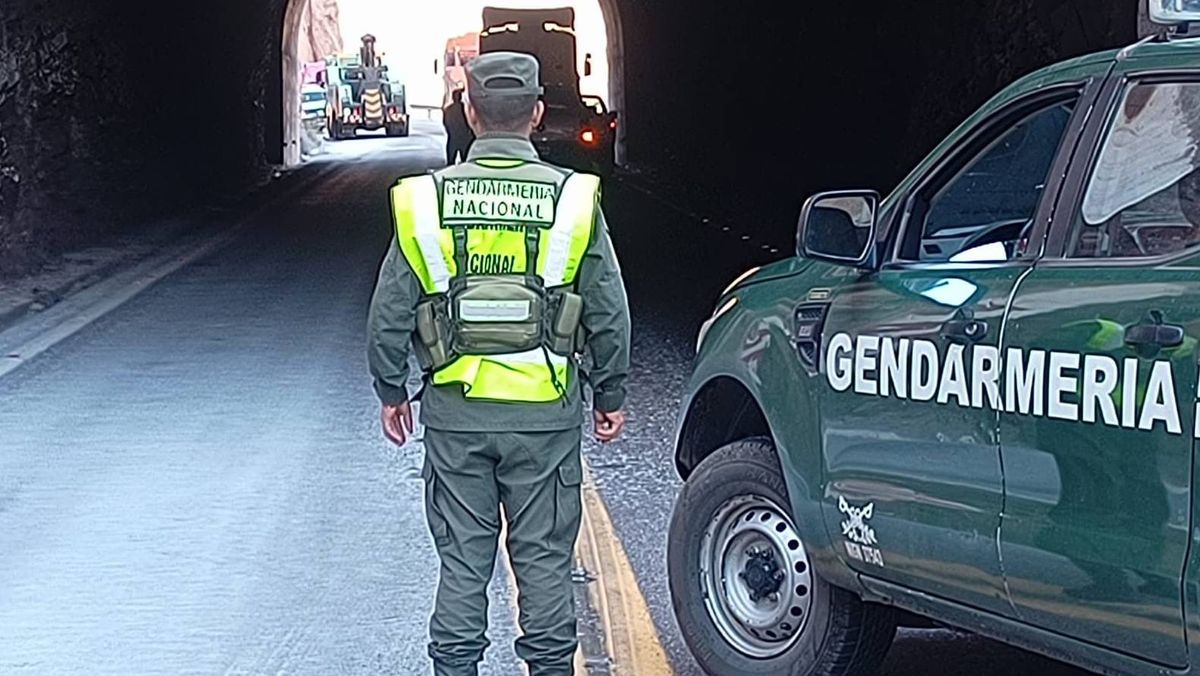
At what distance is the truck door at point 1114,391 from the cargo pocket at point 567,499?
117 cm

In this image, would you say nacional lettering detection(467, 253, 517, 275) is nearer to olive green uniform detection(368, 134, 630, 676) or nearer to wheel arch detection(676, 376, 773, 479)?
olive green uniform detection(368, 134, 630, 676)

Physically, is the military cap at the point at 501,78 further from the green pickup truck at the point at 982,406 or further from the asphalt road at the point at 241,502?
the asphalt road at the point at 241,502

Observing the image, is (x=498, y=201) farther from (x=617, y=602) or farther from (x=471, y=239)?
(x=617, y=602)

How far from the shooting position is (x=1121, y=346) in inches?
153

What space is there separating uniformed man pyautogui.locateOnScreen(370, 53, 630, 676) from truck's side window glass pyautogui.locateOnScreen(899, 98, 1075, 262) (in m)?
0.89

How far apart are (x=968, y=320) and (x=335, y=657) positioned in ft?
8.19

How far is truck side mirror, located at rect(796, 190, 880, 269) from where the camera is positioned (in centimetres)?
503

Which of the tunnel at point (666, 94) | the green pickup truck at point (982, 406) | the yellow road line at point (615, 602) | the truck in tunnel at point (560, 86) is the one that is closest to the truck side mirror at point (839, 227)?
the green pickup truck at point (982, 406)

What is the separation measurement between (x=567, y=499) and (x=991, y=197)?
1411 millimetres

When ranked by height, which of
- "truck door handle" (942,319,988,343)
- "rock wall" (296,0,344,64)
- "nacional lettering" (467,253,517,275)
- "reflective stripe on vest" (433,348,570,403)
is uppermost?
"rock wall" (296,0,344,64)

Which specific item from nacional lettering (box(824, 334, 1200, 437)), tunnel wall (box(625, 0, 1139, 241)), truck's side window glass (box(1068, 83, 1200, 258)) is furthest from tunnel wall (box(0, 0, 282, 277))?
truck's side window glass (box(1068, 83, 1200, 258))

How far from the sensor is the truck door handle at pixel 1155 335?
3732 mm

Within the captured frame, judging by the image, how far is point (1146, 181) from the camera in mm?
4148

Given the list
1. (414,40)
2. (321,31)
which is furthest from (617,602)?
(414,40)
